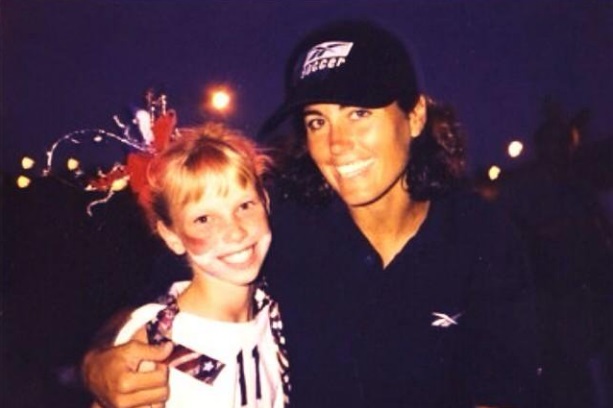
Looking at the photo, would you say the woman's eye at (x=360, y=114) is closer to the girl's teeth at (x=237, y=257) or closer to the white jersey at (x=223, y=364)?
the girl's teeth at (x=237, y=257)

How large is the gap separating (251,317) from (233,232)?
0.36 meters

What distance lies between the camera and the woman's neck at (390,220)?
7.07 ft

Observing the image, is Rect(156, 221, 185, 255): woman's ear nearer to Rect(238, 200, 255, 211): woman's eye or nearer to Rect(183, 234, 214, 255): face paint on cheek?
Rect(183, 234, 214, 255): face paint on cheek

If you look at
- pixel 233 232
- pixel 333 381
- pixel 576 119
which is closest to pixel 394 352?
pixel 333 381

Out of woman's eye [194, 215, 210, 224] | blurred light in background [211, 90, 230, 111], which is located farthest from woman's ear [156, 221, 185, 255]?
blurred light in background [211, 90, 230, 111]

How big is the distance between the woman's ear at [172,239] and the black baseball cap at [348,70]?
54cm

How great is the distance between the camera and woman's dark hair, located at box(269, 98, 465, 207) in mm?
2291

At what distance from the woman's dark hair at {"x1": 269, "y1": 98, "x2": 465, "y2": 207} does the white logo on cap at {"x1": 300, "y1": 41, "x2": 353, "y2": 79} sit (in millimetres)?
297

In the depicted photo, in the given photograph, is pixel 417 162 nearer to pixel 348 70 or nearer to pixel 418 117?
pixel 418 117

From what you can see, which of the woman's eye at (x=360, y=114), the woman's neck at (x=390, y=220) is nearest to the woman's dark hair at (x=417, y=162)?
the woman's neck at (x=390, y=220)

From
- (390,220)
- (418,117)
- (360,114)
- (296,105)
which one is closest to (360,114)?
(360,114)

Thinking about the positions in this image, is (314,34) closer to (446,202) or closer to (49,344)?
(446,202)

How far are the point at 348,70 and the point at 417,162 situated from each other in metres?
0.58

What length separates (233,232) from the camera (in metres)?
1.87
